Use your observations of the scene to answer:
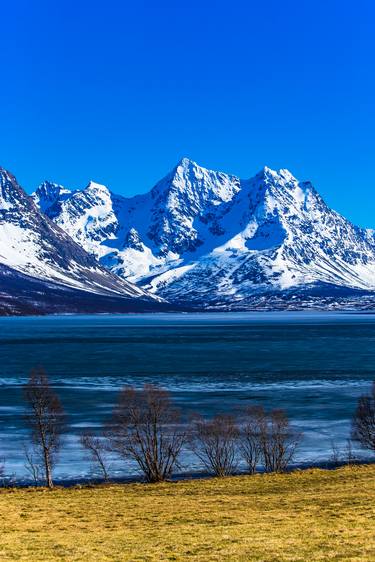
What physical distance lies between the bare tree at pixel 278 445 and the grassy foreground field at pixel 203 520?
18.8ft

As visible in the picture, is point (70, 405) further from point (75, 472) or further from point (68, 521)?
point (68, 521)

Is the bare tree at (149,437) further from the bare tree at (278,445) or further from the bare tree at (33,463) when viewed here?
the bare tree at (278,445)

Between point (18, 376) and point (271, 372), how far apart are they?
46.7 meters

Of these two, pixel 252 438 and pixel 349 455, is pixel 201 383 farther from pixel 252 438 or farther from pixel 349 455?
pixel 349 455

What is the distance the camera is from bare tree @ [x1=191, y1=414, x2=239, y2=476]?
6169 centimetres

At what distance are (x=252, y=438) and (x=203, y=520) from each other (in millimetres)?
35439

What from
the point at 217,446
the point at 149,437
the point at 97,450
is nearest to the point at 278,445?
the point at 217,446

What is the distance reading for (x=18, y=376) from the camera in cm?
13650

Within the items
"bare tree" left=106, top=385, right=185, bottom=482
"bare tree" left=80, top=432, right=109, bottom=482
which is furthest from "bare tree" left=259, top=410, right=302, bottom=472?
"bare tree" left=80, top=432, right=109, bottom=482

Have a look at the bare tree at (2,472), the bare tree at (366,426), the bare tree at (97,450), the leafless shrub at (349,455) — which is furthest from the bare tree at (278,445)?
the bare tree at (2,472)

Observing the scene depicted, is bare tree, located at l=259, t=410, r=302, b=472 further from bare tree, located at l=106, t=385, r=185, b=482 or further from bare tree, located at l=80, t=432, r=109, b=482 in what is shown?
bare tree, located at l=80, t=432, r=109, b=482

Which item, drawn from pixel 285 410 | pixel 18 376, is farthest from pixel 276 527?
pixel 18 376

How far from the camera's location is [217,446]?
202 feet

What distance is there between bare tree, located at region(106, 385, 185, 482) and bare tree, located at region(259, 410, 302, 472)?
720cm
